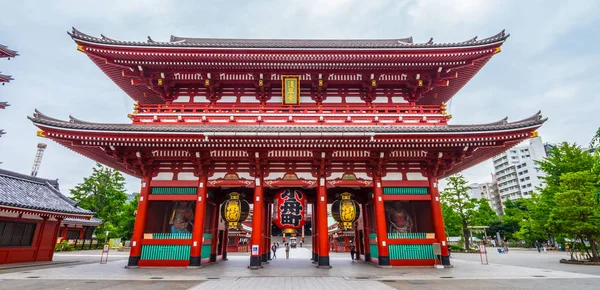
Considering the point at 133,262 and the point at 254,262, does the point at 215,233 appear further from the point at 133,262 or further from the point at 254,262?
the point at 254,262

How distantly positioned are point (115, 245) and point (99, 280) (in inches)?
1314

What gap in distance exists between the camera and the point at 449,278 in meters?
11.2

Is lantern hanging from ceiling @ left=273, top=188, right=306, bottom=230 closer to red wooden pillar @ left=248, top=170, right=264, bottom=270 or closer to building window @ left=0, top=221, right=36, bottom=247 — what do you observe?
red wooden pillar @ left=248, top=170, right=264, bottom=270

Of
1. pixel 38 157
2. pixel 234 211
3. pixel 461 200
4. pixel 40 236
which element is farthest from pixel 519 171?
pixel 38 157

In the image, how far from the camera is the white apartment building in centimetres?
8188

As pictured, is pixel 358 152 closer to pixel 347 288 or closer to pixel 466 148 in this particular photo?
pixel 466 148

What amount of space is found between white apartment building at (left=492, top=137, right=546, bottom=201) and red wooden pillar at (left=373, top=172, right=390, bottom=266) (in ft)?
268

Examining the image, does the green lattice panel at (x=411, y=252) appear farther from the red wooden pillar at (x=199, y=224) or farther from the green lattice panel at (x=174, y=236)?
the green lattice panel at (x=174, y=236)

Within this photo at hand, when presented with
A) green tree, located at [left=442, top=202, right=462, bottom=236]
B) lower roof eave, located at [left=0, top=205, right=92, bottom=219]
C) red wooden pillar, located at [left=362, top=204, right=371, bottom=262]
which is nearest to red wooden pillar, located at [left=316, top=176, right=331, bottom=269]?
red wooden pillar, located at [left=362, top=204, right=371, bottom=262]

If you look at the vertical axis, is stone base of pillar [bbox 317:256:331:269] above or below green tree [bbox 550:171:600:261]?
below

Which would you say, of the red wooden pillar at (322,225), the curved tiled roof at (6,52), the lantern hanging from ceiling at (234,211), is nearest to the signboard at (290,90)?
the red wooden pillar at (322,225)

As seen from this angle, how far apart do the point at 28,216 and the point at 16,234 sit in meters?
1.13

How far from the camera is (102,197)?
42.5 m

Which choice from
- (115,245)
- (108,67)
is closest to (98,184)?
(115,245)
